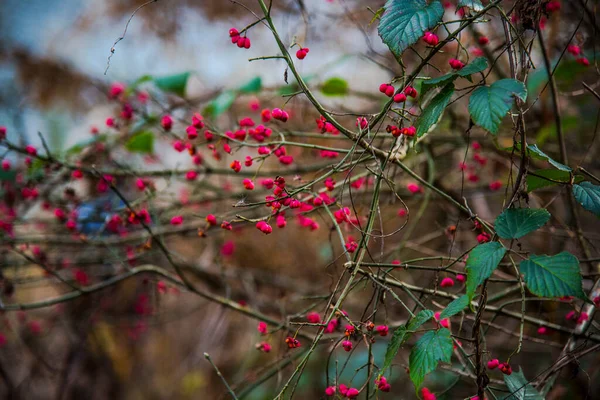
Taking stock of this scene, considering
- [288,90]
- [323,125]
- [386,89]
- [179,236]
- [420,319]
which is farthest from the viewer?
[179,236]

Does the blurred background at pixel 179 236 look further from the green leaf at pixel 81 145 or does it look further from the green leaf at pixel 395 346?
the green leaf at pixel 395 346

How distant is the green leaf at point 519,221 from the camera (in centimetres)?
91

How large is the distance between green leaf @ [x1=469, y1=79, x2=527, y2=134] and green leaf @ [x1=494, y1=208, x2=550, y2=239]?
0.19m

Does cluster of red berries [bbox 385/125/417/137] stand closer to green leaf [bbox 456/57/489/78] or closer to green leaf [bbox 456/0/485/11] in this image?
green leaf [bbox 456/57/489/78]

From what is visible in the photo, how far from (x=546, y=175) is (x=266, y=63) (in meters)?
2.65

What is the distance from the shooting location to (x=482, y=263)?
0.86m

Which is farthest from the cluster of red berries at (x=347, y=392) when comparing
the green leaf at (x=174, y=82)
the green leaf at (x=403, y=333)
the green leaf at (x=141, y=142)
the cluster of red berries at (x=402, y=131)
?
the green leaf at (x=174, y=82)

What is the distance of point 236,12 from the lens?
2787 mm

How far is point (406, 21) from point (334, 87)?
1086 millimetres

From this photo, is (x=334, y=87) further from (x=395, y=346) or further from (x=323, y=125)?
(x=395, y=346)

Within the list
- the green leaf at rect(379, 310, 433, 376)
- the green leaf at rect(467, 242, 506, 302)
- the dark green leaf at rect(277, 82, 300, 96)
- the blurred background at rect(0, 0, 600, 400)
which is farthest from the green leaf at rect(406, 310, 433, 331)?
the blurred background at rect(0, 0, 600, 400)

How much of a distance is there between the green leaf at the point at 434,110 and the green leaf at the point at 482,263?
26cm

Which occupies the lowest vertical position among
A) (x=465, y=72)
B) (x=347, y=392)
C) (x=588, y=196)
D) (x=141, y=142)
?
(x=347, y=392)

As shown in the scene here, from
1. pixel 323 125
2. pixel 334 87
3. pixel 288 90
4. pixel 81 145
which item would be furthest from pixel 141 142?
pixel 323 125
